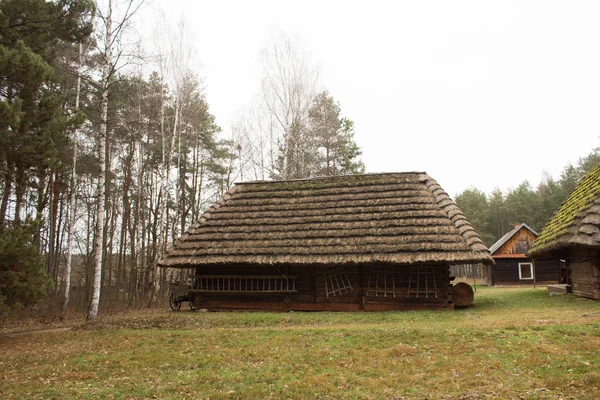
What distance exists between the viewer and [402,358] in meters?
8.18

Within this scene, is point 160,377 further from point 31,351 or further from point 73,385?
point 31,351

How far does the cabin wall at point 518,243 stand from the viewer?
3434 cm

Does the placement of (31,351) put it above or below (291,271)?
below

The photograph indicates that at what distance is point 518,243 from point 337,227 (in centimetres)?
2371

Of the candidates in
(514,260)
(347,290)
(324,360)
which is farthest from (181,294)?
(514,260)

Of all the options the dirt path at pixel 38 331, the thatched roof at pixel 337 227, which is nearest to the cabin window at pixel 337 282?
the thatched roof at pixel 337 227

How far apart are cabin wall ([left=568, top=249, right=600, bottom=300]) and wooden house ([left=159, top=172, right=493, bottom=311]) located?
3.31 meters

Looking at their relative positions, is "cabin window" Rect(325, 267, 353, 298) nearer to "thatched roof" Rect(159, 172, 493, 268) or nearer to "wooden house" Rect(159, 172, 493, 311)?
"wooden house" Rect(159, 172, 493, 311)

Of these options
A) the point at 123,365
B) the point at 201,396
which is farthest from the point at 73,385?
the point at 201,396

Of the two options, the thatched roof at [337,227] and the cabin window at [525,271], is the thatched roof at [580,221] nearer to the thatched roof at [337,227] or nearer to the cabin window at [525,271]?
the thatched roof at [337,227]

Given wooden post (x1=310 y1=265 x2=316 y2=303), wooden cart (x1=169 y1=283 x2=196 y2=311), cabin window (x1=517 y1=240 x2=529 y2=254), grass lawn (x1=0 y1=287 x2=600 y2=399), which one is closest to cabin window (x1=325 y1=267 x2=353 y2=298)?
wooden post (x1=310 y1=265 x2=316 y2=303)

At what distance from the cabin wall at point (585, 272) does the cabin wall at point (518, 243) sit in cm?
1738

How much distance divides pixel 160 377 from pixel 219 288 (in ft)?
31.3

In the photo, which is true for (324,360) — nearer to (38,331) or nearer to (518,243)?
(38,331)
